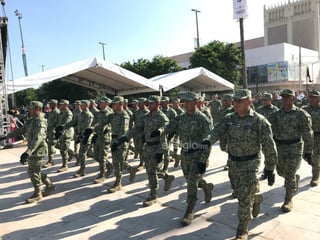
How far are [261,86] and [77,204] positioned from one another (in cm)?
4414

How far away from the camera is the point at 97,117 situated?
26.8 feet

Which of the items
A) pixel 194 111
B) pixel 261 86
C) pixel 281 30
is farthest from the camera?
pixel 281 30

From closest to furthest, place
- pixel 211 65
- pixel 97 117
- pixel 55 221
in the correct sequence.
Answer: pixel 55 221 → pixel 97 117 → pixel 211 65

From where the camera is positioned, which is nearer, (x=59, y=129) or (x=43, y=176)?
(x=43, y=176)

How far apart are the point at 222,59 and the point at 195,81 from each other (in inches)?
513

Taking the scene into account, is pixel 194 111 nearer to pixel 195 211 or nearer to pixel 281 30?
pixel 195 211

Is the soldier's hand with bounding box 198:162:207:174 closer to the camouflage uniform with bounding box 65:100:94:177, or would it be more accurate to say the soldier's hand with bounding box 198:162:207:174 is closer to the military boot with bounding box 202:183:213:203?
the military boot with bounding box 202:183:213:203

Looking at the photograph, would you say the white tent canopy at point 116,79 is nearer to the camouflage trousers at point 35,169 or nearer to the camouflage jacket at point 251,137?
the camouflage trousers at point 35,169

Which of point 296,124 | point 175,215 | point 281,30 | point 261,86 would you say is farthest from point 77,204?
point 281,30

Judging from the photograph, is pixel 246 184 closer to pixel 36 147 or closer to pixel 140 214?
pixel 140 214

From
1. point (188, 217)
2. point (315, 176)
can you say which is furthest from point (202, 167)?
point (315, 176)

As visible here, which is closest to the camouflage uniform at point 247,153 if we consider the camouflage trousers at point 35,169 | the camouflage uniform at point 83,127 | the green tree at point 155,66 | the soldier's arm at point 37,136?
the soldier's arm at point 37,136

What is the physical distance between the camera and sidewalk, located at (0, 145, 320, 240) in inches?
190

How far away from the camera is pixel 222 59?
30.0 meters
